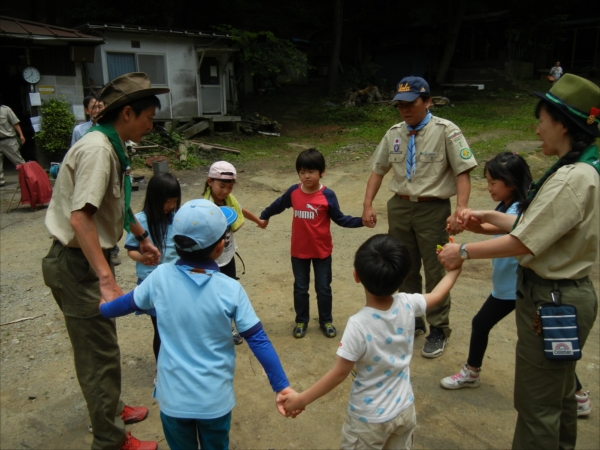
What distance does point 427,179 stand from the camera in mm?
3951

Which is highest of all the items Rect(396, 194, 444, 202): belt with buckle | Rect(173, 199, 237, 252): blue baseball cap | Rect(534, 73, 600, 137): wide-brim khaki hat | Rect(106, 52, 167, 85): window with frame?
Rect(106, 52, 167, 85): window with frame

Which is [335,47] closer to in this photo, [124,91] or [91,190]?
[124,91]

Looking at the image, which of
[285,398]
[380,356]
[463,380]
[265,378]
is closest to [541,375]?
[380,356]

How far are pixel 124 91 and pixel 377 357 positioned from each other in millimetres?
1904

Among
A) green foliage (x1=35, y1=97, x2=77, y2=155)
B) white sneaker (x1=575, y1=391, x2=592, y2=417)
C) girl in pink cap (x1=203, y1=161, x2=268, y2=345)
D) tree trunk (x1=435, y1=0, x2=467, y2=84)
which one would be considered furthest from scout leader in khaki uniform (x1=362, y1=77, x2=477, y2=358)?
tree trunk (x1=435, y1=0, x2=467, y2=84)

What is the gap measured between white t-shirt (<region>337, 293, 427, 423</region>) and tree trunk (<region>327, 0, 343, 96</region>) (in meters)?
22.5

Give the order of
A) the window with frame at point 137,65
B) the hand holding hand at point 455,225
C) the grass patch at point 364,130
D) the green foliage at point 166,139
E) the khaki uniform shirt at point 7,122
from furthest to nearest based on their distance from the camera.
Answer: the window with frame at point 137,65 < the green foliage at point 166,139 < the grass patch at point 364,130 < the khaki uniform shirt at point 7,122 < the hand holding hand at point 455,225

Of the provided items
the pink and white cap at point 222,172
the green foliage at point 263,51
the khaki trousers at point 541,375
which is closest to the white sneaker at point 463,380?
the khaki trousers at point 541,375

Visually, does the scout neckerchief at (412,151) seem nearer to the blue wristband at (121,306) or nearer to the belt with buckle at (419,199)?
the belt with buckle at (419,199)

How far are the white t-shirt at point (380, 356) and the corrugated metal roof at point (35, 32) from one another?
13228mm

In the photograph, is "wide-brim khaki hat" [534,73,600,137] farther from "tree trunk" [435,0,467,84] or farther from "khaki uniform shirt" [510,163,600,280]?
"tree trunk" [435,0,467,84]

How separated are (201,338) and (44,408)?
6.84 feet

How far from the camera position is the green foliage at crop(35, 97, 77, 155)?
12.7 m

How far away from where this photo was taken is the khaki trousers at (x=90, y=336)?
2.68 meters
